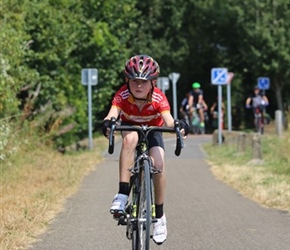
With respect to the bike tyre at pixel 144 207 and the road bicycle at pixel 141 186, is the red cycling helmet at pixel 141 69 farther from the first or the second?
the bike tyre at pixel 144 207

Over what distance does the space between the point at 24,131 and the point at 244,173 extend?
4960 mm

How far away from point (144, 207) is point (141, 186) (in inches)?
8.0

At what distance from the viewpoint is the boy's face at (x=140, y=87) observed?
7.36 metres

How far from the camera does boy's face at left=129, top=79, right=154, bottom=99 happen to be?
290 inches

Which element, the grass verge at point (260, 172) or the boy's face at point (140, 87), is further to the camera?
the grass verge at point (260, 172)

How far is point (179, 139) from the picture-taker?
7078 millimetres

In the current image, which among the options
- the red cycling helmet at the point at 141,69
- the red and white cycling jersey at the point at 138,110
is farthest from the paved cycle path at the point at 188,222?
the red cycling helmet at the point at 141,69

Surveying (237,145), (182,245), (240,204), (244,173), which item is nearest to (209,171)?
(244,173)

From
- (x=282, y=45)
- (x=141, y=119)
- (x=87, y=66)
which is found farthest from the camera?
(x=282, y=45)

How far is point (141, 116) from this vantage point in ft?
24.8

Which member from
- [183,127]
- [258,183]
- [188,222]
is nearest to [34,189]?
[188,222]

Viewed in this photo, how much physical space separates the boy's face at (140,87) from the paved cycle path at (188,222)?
1927mm

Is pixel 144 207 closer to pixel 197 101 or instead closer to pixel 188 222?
pixel 188 222

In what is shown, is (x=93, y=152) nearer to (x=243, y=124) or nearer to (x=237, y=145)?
(x=237, y=145)
